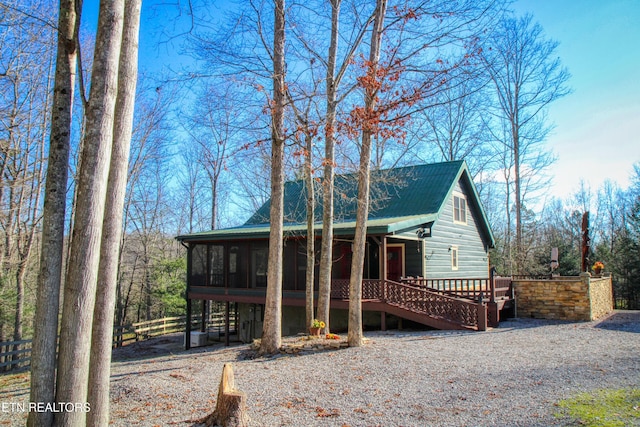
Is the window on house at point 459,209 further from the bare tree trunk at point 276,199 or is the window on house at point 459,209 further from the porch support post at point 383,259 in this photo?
the bare tree trunk at point 276,199

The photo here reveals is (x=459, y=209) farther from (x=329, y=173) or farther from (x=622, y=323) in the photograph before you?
(x=329, y=173)

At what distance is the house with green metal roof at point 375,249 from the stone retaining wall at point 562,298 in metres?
1.59

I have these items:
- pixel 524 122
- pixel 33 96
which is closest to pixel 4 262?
pixel 33 96

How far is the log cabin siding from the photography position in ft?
56.5

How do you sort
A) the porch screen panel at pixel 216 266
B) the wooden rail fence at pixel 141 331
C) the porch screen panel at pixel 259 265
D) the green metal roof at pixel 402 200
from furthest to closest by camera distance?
the porch screen panel at pixel 216 266
the porch screen panel at pixel 259 265
the green metal roof at pixel 402 200
the wooden rail fence at pixel 141 331

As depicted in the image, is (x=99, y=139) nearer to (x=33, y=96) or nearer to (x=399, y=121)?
(x=399, y=121)

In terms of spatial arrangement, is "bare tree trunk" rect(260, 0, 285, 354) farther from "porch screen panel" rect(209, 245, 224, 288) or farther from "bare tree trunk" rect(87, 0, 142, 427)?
"porch screen panel" rect(209, 245, 224, 288)

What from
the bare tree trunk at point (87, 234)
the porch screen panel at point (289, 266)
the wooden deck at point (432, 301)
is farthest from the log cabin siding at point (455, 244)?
the bare tree trunk at point (87, 234)

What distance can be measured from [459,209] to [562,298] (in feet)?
20.4

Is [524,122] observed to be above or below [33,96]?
above

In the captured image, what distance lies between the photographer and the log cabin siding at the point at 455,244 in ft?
56.5

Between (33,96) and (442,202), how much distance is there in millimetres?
15437

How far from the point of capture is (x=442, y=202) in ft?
56.1

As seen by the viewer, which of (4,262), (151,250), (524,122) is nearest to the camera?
(4,262)
